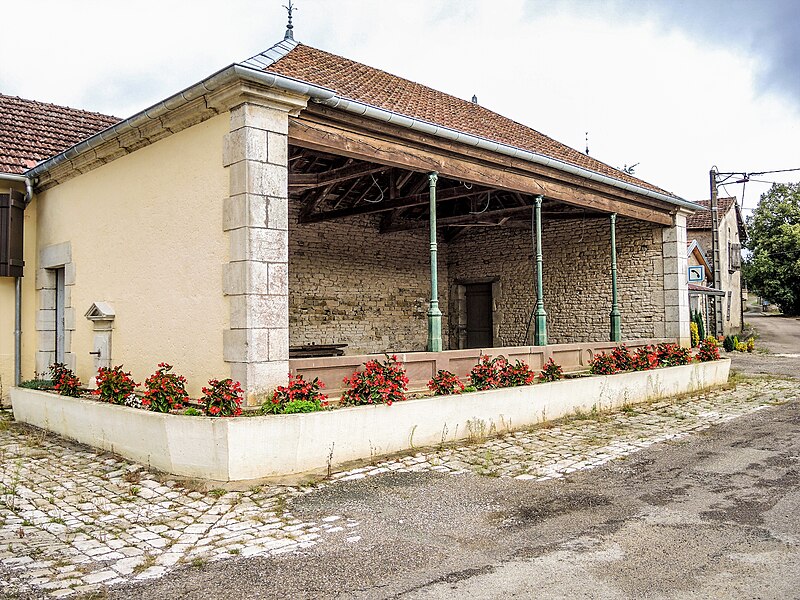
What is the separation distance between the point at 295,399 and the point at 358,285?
7028 millimetres

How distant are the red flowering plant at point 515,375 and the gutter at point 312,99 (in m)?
2.61

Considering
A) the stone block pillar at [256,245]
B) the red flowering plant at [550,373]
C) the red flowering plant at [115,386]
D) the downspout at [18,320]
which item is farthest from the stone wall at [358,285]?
the stone block pillar at [256,245]

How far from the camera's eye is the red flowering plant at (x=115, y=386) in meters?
6.31

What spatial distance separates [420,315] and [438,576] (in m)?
10.3

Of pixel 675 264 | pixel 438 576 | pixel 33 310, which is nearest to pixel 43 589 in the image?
pixel 438 576

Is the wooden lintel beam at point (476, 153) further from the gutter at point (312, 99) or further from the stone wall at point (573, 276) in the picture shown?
the stone wall at point (573, 276)

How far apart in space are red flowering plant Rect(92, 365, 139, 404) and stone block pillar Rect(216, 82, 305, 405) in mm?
1311

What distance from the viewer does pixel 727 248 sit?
85.8 ft

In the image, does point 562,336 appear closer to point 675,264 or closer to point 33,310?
point 675,264

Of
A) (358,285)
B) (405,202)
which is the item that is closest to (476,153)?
(405,202)

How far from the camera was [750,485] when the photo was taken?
4977 mm

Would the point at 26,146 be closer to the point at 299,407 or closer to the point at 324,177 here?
the point at 324,177

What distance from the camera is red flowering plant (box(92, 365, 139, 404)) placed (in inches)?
249

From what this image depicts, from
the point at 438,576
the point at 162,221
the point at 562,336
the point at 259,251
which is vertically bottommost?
the point at 438,576
